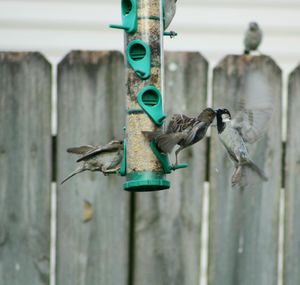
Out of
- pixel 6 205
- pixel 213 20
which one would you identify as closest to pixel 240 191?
pixel 6 205

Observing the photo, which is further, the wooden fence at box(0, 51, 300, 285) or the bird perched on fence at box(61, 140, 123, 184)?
the wooden fence at box(0, 51, 300, 285)

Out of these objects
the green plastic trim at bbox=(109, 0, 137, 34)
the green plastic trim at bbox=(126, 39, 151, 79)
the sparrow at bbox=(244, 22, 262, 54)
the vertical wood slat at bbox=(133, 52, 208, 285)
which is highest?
the sparrow at bbox=(244, 22, 262, 54)


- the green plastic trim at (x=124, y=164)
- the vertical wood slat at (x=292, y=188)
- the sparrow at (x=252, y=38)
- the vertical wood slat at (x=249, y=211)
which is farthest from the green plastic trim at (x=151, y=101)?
the sparrow at (x=252, y=38)

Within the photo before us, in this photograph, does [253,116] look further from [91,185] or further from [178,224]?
[91,185]

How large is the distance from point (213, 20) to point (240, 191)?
2836mm

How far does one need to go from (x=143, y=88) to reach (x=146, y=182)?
16.4 inches

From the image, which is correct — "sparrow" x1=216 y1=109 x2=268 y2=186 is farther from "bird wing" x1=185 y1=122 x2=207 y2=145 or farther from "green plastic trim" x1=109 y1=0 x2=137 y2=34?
"green plastic trim" x1=109 y1=0 x2=137 y2=34

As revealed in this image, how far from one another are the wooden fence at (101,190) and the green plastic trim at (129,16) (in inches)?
18.4

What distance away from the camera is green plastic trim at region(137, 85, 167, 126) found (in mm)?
4418

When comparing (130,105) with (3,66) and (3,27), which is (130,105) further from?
(3,27)

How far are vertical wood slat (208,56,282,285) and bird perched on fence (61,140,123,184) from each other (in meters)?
0.69

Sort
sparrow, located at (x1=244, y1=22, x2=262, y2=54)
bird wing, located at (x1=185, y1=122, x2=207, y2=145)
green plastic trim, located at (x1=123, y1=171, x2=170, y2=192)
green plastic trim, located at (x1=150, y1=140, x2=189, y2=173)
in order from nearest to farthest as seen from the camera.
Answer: bird wing, located at (x1=185, y1=122, x2=207, y2=145), green plastic trim, located at (x1=123, y1=171, x2=170, y2=192), green plastic trim, located at (x1=150, y1=140, x2=189, y2=173), sparrow, located at (x1=244, y1=22, x2=262, y2=54)

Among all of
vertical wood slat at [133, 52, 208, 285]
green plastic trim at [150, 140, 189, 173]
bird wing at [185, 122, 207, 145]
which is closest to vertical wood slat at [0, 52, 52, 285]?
vertical wood slat at [133, 52, 208, 285]

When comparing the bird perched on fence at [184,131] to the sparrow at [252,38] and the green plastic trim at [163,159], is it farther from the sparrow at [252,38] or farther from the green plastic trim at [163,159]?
the sparrow at [252,38]
